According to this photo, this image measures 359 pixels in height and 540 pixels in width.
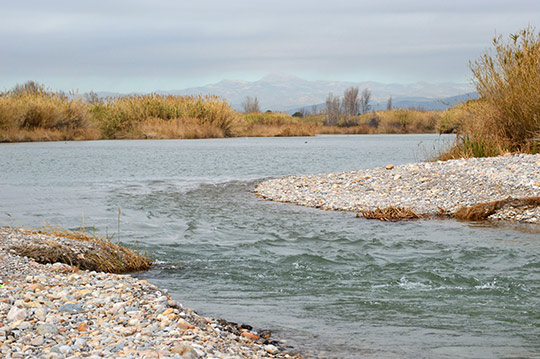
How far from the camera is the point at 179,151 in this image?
102 feet

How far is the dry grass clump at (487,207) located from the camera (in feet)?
36.0

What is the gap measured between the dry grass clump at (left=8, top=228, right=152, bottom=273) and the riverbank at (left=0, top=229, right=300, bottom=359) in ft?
3.52

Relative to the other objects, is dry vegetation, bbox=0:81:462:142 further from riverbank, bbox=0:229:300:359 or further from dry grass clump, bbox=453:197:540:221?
riverbank, bbox=0:229:300:359

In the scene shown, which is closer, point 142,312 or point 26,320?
point 26,320

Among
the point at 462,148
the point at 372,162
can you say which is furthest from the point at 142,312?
the point at 372,162

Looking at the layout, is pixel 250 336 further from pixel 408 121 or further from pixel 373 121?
pixel 373 121

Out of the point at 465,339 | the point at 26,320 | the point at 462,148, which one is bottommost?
the point at 465,339

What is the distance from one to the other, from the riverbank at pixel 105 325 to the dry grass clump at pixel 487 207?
7.07 m

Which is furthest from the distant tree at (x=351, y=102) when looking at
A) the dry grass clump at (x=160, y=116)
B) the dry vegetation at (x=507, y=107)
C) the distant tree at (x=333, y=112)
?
the dry vegetation at (x=507, y=107)

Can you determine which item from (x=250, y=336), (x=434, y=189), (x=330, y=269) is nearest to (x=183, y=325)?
(x=250, y=336)

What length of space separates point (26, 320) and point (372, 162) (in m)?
20.1

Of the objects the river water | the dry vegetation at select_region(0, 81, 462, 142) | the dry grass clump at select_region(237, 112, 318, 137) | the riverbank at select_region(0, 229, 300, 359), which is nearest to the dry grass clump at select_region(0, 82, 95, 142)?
the dry vegetation at select_region(0, 81, 462, 142)

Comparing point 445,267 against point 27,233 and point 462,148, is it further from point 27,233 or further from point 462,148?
point 462,148

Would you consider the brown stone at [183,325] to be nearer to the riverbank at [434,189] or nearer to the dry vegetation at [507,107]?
the riverbank at [434,189]
